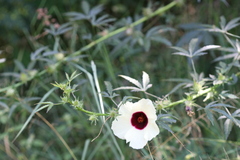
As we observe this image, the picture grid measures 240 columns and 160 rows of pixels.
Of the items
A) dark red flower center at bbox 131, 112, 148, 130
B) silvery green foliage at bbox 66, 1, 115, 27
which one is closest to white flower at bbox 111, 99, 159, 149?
dark red flower center at bbox 131, 112, 148, 130

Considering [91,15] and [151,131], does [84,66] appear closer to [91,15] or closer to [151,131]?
[91,15]

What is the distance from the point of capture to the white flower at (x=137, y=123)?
960 mm

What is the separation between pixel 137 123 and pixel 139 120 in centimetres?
1

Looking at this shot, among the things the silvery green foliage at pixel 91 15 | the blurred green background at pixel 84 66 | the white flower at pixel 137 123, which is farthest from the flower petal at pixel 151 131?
the silvery green foliage at pixel 91 15

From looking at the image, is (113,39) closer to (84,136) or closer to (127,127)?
(84,136)

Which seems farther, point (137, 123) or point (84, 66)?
point (84, 66)

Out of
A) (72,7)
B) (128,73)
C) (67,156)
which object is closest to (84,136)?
(67,156)

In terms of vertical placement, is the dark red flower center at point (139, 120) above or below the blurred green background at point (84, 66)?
above

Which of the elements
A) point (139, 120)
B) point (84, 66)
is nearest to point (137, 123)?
point (139, 120)

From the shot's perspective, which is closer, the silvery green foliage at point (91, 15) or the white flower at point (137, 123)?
the white flower at point (137, 123)

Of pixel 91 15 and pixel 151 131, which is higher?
pixel 91 15

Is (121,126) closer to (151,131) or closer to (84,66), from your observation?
(151,131)

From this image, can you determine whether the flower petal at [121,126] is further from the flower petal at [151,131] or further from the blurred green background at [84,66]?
the blurred green background at [84,66]

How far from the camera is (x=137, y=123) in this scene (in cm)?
101
